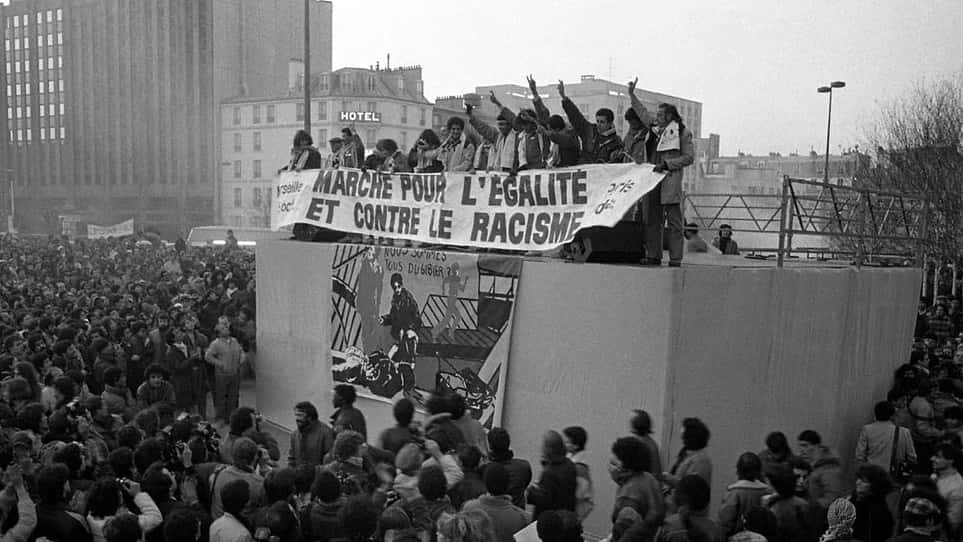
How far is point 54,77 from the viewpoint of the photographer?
296 ft

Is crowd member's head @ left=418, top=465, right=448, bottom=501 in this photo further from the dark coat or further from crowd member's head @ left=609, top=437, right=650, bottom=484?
crowd member's head @ left=609, top=437, right=650, bottom=484

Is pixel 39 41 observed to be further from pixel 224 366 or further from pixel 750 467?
pixel 750 467

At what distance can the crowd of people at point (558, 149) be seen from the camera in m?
8.20

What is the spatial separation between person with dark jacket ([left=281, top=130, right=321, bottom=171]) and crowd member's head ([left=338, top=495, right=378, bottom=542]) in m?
8.71

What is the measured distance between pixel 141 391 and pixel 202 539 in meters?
4.02

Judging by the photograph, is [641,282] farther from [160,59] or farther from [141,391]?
[160,59]


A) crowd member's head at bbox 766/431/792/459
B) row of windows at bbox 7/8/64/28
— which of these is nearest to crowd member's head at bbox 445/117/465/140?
crowd member's head at bbox 766/431/792/459

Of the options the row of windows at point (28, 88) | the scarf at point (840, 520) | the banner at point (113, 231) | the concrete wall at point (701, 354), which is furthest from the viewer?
the row of windows at point (28, 88)

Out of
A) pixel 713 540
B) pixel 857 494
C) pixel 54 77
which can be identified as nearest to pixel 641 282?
pixel 857 494

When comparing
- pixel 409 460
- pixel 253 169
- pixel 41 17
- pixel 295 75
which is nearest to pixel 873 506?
pixel 409 460

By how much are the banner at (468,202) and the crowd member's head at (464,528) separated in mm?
4381

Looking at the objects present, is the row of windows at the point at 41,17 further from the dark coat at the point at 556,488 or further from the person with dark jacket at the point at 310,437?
the dark coat at the point at 556,488

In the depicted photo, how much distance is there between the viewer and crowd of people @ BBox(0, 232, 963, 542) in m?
4.90

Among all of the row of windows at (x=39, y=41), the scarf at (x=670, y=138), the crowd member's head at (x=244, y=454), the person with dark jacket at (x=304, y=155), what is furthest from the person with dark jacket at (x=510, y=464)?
the row of windows at (x=39, y=41)
